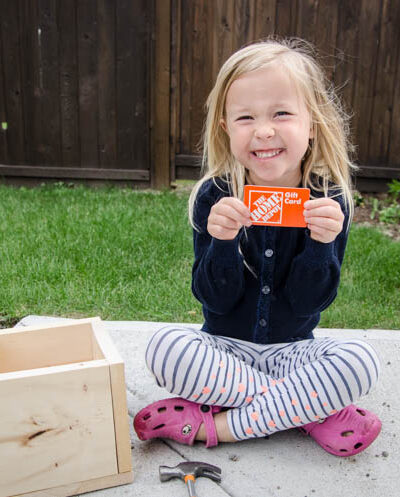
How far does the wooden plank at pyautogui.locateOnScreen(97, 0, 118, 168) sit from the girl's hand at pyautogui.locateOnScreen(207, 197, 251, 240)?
3465 millimetres

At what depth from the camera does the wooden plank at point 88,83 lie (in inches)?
175

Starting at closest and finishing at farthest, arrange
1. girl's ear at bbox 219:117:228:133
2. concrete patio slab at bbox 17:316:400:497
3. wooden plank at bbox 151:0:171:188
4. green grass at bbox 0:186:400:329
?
concrete patio slab at bbox 17:316:400:497
girl's ear at bbox 219:117:228:133
green grass at bbox 0:186:400:329
wooden plank at bbox 151:0:171:188

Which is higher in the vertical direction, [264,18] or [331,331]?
[264,18]

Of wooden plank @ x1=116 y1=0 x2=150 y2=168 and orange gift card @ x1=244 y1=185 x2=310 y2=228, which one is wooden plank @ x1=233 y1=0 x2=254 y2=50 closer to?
wooden plank @ x1=116 y1=0 x2=150 y2=168

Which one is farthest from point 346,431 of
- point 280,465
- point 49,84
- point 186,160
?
point 49,84

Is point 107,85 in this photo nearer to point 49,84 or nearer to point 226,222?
point 49,84

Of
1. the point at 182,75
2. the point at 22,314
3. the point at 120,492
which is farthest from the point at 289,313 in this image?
the point at 182,75

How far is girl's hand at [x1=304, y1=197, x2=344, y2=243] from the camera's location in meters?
1.31

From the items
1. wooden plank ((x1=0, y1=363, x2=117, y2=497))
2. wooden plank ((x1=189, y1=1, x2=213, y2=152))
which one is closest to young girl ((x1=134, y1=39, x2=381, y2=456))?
wooden plank ((x1=0, y1=363, x2=117, y2=497))

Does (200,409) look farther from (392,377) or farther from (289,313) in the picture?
(392,377)

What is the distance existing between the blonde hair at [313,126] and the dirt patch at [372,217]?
7.68 feet

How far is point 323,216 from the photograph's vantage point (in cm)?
132

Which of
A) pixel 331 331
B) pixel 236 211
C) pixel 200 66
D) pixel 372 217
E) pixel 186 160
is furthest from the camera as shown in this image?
pixel 186 160

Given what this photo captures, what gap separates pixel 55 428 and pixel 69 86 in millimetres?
3833
